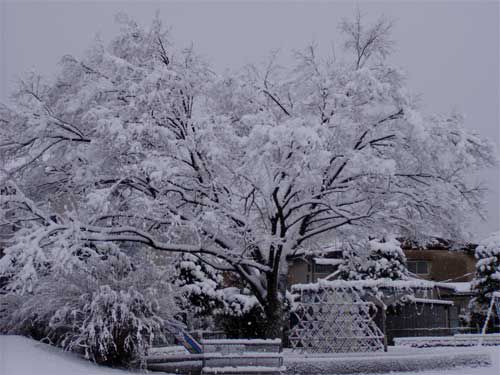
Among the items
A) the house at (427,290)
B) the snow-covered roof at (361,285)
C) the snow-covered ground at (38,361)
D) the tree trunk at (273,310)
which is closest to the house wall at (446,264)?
the house at (427,290)

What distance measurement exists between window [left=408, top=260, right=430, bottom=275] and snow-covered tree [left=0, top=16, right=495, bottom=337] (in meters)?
25.7

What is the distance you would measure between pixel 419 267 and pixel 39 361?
34.4 meters

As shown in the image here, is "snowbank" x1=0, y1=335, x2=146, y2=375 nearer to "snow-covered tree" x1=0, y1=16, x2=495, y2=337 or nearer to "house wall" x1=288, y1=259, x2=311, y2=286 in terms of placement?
"snow-covered tree" x1=0, y1=16, x2=495, y2=337

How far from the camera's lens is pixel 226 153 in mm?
14992

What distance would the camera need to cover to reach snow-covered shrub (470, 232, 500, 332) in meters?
29.6

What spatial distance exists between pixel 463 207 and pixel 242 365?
7.36m

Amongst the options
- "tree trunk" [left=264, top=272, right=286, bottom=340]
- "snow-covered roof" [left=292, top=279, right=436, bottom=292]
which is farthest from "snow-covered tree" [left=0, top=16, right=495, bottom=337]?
"snow-covered roof" [left=292, top=279, right=436, bottom=292]

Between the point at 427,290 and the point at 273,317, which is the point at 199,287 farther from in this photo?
the point at 427,290

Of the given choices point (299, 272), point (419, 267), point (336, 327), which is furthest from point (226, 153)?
point (419, 267)

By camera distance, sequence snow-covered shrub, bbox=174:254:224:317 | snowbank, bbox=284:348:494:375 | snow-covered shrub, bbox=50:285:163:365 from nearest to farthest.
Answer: snow-covered shrub, bbox=50:285:163:365 < snowbank, bbox=284:348:494:375 < snow-covered shrub, bbox=174:254:224:317

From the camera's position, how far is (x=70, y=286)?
13711 millimetres

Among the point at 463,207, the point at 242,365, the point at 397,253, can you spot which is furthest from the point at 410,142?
the point at 397,253

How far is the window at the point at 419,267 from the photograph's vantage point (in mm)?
42312

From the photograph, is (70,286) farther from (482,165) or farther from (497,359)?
(497,359)
